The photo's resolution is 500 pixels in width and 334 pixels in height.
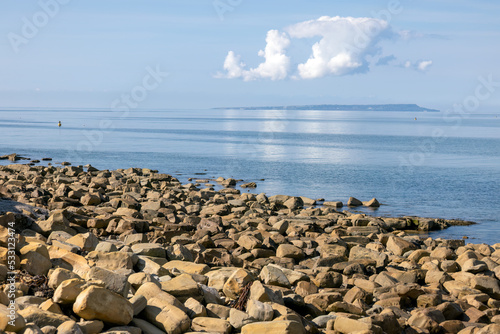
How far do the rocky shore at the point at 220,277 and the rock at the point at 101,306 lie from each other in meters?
0.01

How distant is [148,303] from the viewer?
352 inches

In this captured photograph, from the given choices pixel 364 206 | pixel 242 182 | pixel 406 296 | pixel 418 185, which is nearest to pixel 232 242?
pixel 406 296

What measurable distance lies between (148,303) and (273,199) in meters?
24.2

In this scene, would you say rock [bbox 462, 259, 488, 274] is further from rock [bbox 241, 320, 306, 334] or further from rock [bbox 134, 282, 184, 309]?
rock [bbox 134, 282, 184, 309]

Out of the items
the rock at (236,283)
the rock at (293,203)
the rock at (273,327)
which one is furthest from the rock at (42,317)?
the rock at (293,203)

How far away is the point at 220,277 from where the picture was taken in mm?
11484

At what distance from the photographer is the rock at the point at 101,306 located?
7867 millimetres

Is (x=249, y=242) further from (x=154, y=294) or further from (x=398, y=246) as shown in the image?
(x=154, y=294)

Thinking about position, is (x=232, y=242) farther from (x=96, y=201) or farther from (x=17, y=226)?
(x=96, y=201)

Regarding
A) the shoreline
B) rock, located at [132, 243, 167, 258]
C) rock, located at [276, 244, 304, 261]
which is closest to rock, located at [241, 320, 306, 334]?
rock, located at [132, 243, 167, 258]

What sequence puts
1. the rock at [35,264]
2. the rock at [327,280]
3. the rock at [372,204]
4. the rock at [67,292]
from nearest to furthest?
1. the rock at [67,292]
2. the rock at [35,264]
3. the rock at [327,280]
4. the rock at [372,204]

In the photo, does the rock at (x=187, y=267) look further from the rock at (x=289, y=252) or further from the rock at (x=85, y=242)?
the rock at (x=289, y=252)

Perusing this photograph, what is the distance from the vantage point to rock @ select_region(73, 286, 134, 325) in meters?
7.87

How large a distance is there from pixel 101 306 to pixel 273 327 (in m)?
2.68
